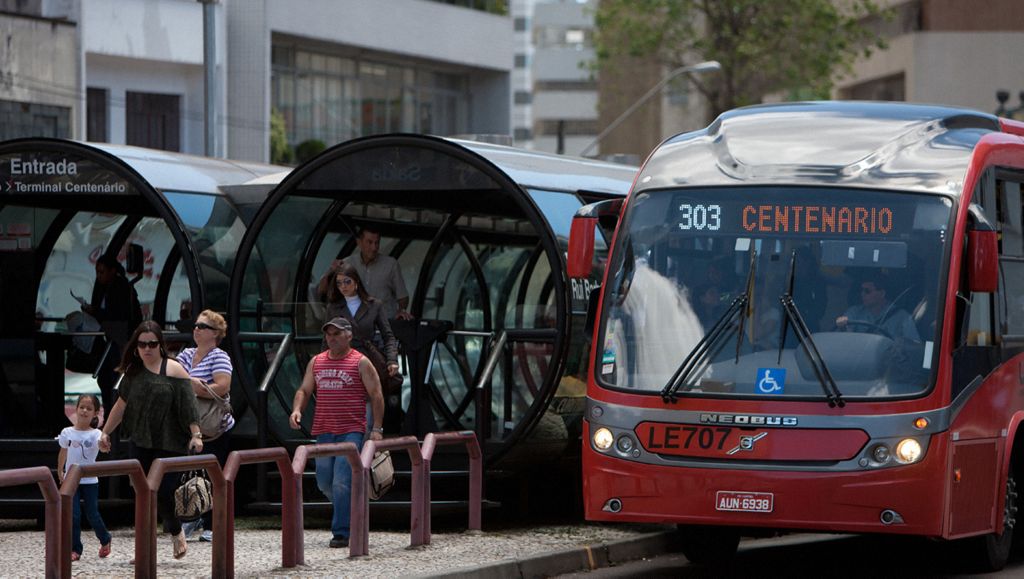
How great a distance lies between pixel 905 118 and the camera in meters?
12.4

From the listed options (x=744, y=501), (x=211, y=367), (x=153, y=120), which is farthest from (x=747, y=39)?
(x=744, y=501)

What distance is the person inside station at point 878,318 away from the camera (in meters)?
11.2

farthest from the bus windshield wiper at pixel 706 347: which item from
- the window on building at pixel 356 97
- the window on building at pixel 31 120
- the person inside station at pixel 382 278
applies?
the window on building at pixel 356 97

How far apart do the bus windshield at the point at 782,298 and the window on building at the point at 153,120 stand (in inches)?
1045

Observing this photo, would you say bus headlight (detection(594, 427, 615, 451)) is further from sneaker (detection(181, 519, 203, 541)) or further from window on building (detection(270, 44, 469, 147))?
window on building (detection(270, 44, 469, 147))

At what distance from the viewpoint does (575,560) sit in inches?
497

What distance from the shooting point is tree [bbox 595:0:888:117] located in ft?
171

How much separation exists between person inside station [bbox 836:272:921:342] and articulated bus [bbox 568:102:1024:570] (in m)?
0.01

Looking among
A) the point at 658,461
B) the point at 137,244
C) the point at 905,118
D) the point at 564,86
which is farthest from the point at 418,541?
the point at 564,86

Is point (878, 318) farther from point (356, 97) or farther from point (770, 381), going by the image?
point (356, 97)

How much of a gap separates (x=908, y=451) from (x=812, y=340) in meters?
0.86

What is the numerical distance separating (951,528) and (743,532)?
237 centimetres

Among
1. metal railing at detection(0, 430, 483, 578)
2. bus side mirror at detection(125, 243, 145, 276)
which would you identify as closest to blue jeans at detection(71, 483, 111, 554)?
metal railing at detection(0, 430, 483, 578)

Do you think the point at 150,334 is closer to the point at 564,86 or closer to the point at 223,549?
the point at 223,549
